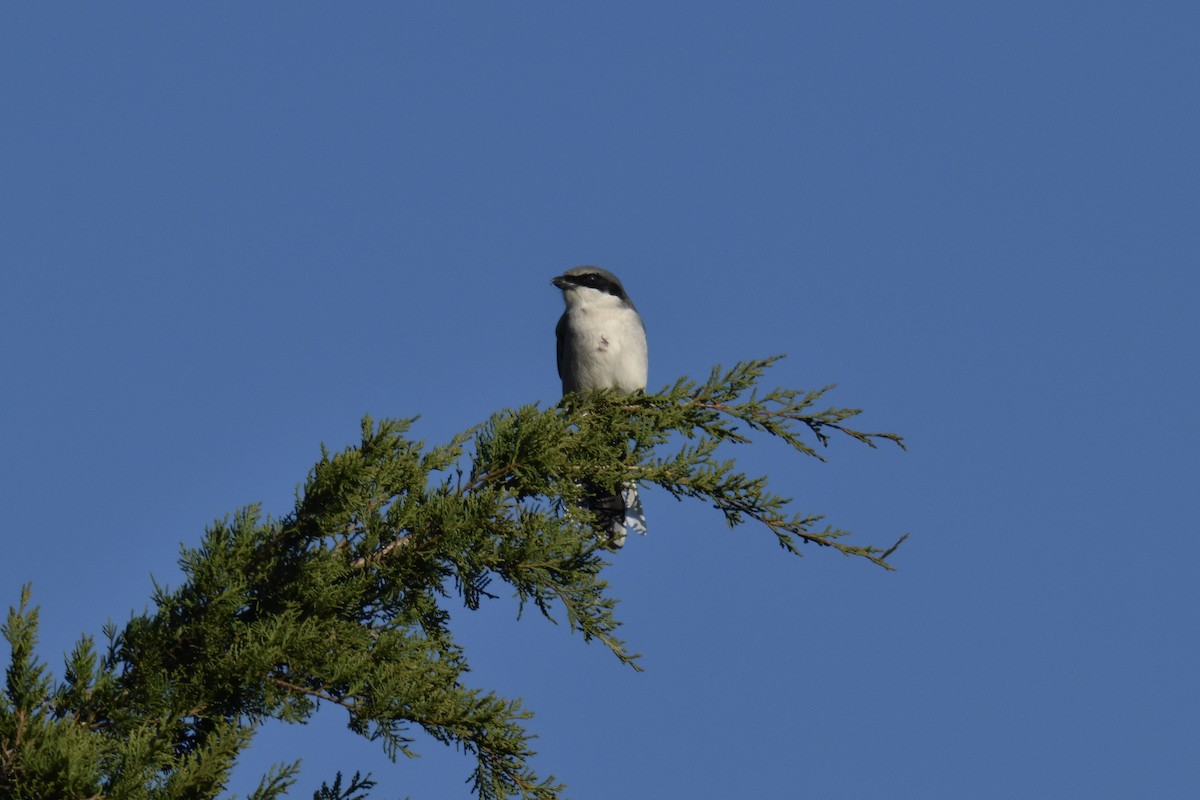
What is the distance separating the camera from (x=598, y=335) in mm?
9914

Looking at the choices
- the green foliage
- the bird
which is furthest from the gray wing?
the green foliage

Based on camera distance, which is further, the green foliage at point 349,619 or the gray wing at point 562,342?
the gray wing at point 562,342

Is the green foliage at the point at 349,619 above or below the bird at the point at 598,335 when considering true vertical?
below

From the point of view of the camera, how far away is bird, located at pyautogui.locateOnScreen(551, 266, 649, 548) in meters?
9.86

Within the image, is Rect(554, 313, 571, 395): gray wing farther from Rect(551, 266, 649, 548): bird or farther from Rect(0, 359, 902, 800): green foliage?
Rect(0, 359, 902, 800): green foliage

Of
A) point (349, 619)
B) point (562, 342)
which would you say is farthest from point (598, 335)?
point (349, 619)

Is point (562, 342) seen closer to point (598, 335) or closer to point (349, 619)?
point (598, 335)

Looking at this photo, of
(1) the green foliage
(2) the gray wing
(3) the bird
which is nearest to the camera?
(1) the green foliage

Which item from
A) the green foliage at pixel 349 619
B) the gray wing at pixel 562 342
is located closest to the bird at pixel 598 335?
the gray wing at pixel 562 342

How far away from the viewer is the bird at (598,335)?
9859 mm

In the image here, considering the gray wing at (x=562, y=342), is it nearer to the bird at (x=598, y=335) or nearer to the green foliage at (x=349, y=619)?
the bird at (x=598, y=335)

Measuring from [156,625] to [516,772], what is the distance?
A: 1286 mm

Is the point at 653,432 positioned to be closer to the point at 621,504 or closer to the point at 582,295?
the point at 621,504

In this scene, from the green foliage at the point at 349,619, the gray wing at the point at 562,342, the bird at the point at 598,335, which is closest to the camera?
the green foliage at the point at 349,619
